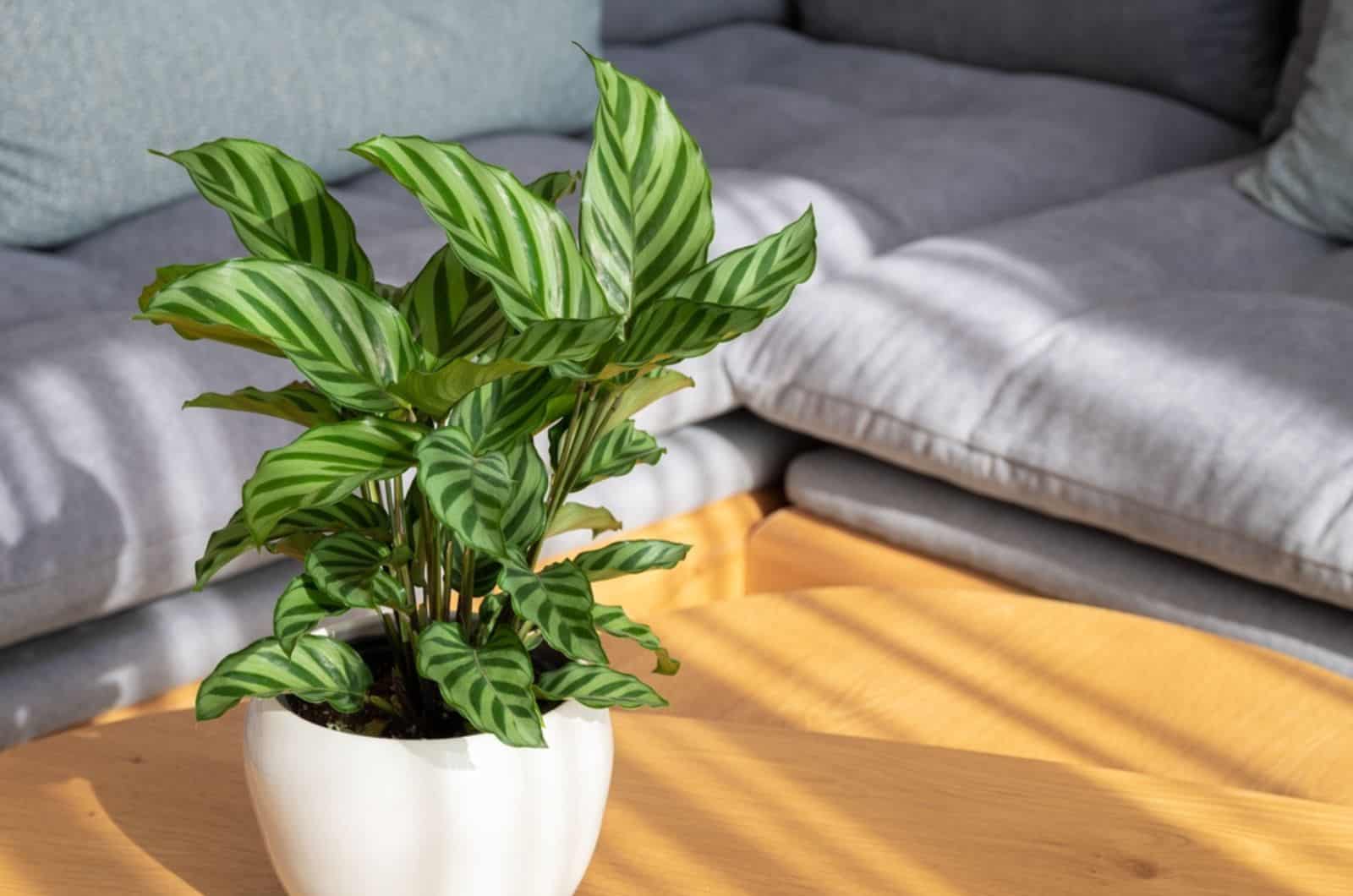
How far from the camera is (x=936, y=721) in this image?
0.95 metres

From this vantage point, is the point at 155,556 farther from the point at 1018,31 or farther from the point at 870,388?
the point at 1018,31

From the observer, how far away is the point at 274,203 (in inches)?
24.1

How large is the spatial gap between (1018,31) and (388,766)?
6.36 feet

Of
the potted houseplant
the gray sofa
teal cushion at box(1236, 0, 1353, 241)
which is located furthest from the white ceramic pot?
teal cushion at box(1236, 0, 1353, 241)

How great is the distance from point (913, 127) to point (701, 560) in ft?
2.20

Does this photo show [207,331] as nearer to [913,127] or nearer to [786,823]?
[786,823]

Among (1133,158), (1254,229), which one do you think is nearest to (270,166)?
(1254,229)

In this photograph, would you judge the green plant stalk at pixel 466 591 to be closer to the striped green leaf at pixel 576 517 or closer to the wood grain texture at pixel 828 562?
the striped green leaf at pixel 576 517

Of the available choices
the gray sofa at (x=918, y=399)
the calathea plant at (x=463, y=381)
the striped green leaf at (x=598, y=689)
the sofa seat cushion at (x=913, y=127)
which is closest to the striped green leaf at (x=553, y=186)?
the calathea plant at (x=463, y=381)

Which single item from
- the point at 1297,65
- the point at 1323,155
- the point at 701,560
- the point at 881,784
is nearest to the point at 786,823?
the point at 881,784

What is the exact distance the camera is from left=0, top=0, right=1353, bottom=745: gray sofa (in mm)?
1160

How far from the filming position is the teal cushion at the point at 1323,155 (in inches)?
67.9

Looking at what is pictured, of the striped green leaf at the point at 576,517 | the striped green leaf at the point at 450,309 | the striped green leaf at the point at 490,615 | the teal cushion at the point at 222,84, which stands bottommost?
the teal cushion at the point at 222,84

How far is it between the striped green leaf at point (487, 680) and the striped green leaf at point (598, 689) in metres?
0.02
